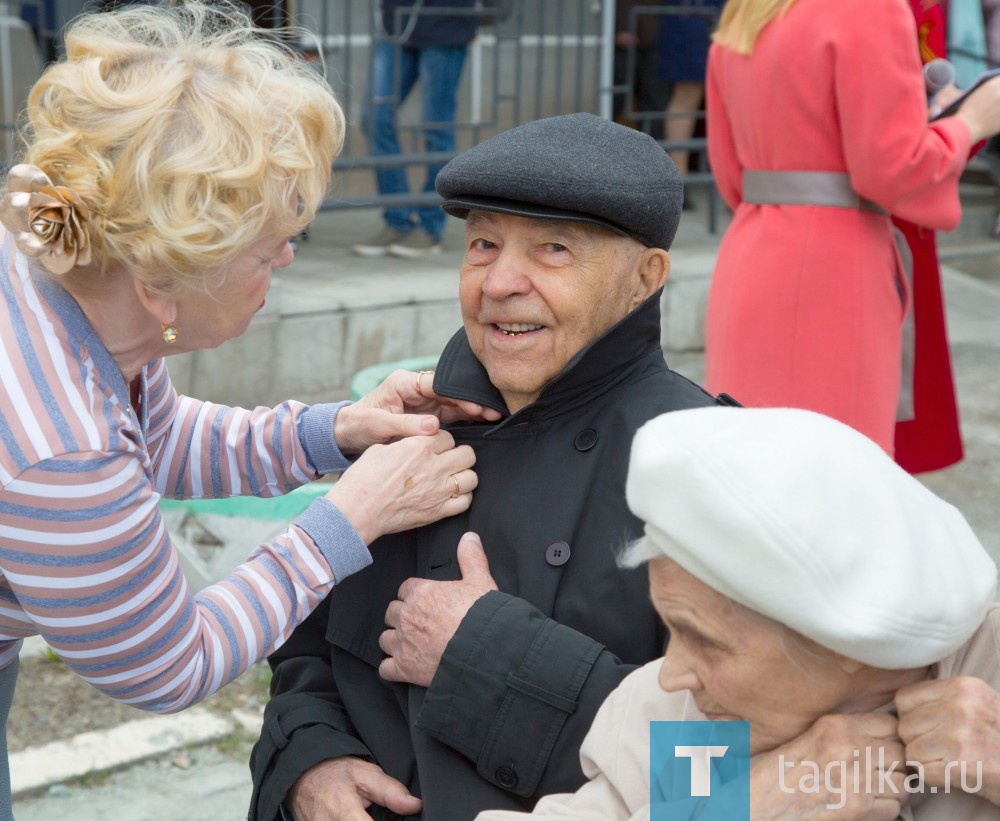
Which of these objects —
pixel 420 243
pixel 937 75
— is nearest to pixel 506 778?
pixel 937 75

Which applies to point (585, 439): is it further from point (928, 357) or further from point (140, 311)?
point (928, 357)

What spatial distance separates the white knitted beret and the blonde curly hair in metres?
0.66

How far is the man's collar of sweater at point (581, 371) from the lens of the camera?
200 cm

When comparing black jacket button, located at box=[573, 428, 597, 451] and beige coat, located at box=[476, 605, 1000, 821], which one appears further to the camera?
black jacket button, located at box=[573, 428, 597, 451]

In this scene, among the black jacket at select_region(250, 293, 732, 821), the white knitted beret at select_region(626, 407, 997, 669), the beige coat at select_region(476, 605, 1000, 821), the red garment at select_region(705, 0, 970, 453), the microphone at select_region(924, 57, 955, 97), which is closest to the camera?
the white knitted beret at select_region(626, 407, 997, 669)

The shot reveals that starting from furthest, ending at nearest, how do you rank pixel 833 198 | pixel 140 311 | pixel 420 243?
pixel 420 243, pixel 833 198, pixel 140 311

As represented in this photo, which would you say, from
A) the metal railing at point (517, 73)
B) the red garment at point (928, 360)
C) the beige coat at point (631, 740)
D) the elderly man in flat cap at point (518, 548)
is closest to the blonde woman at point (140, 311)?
the elderly man in flat cap at point (518, 548)

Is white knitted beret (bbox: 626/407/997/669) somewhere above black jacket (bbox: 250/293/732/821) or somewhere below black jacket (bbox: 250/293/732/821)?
above

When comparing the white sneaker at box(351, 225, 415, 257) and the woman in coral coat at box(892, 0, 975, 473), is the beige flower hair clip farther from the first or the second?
the white sneaker at box(351, 225, 415, 257)

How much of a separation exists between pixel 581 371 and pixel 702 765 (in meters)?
0.68

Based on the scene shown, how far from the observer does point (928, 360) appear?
3598mm

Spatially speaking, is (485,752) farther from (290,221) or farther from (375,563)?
(290,221)

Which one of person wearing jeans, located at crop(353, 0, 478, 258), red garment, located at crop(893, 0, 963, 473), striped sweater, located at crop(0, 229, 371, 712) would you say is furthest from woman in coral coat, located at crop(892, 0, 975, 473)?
person wearing jeans, located at crop(353, 0, 478, 258)

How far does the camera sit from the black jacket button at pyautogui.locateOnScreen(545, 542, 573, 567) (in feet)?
6.35
